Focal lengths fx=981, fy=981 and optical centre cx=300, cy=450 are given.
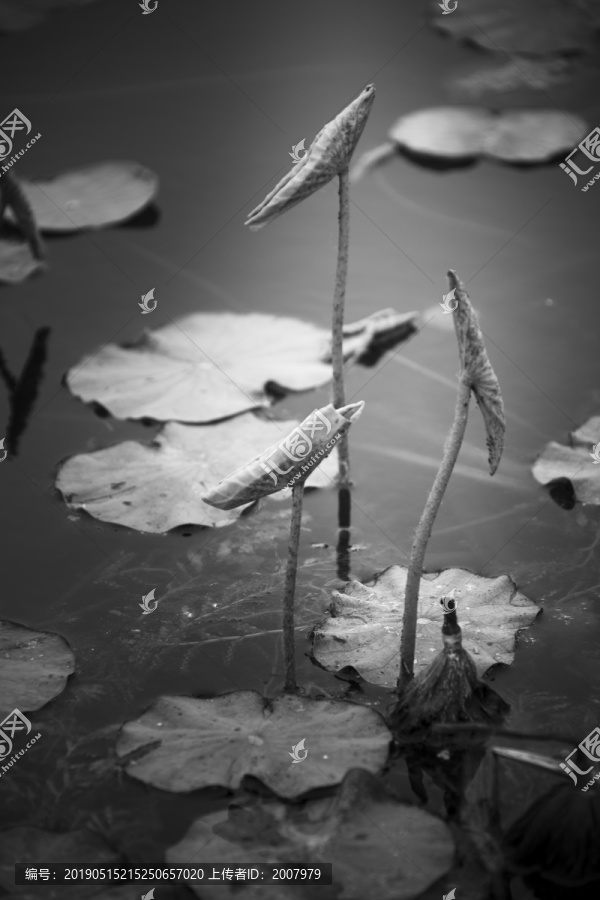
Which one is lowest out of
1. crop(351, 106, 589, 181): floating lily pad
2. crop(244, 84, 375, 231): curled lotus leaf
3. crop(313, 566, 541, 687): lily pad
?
crop(313, 566, 541, 687): lily pad

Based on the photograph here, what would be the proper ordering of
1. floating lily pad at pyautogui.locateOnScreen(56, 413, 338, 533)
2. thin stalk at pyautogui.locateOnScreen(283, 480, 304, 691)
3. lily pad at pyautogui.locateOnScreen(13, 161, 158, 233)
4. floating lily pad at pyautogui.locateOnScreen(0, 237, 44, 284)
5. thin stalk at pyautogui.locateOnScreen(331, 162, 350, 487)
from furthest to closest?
lily pad at pyautogui.locateOnScreen(13, 161, 158, 233), floating lily pad at pyautogui.locateOnScreen(0, 237, 44, 284), floating lily pad at pyautogui.locateOnScreen(56, 413, 338, 533), thin stalk at pyautogui.locateOnScreen(331, 162, 350, 487), thin stalk at pyautogui.locateOnScreen(283, 480, 304, 691)

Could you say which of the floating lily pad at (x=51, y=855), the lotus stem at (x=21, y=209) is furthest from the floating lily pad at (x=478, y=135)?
the floating lily pad at (x=51, y=855)

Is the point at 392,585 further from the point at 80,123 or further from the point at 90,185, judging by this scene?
the point at 80,123

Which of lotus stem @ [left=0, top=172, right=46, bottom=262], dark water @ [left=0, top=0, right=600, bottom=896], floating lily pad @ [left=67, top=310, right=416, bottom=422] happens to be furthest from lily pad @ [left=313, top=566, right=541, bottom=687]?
lotus stem @ [left=0, top=172, right=46, bottom=262]

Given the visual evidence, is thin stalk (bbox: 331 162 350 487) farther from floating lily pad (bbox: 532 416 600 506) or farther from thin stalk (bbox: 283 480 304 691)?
floating lily pad (bbox: 532 416 600 506)

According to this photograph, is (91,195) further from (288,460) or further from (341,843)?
(341,843)

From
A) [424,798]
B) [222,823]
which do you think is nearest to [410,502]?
[424,798]

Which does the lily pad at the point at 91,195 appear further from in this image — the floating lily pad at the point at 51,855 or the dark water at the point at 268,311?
the floating lily pad at the point at 51,855
